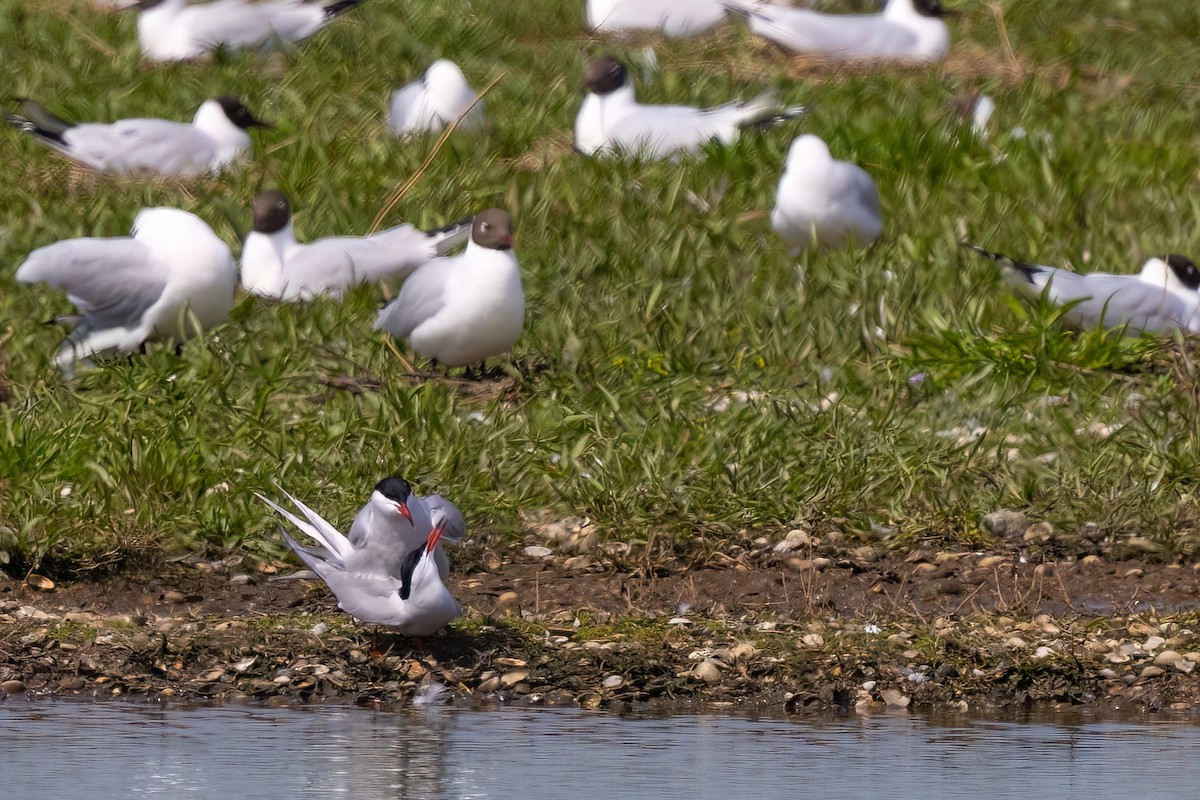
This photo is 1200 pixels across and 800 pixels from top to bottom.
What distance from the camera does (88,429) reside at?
6613 millimetres

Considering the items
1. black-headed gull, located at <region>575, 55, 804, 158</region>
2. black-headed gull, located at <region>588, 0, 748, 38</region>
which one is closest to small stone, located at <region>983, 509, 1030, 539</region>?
black-headed gull, located at <region>575, 55, 804, 158</region>

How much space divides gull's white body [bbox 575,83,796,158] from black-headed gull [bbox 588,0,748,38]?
2.61 metres

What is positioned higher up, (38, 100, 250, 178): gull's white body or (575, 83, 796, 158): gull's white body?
(575, 83, 796, 158): gull's white body

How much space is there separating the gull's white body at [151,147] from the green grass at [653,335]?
12 cm

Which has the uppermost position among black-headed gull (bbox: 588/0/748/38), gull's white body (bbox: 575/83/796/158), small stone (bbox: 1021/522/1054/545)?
black-headed gull (bbox: 588/0/748/38)

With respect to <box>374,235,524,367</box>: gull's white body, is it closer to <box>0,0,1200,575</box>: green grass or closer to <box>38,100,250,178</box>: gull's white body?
<box>0,0,1200,575</box>: green grass

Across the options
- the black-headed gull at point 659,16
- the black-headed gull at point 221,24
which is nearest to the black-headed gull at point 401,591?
the black-headed gull at point 221,24

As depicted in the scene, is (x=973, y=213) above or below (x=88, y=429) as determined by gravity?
above

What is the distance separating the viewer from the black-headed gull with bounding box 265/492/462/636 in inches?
192

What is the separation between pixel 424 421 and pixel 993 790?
10.3 feet

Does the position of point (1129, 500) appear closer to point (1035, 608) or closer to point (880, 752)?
point (1035, 608)

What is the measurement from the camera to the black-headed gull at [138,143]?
968cm

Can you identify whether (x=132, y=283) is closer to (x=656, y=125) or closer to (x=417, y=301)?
(x=417, y=301)

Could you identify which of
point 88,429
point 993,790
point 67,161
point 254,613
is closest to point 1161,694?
point 993,790
